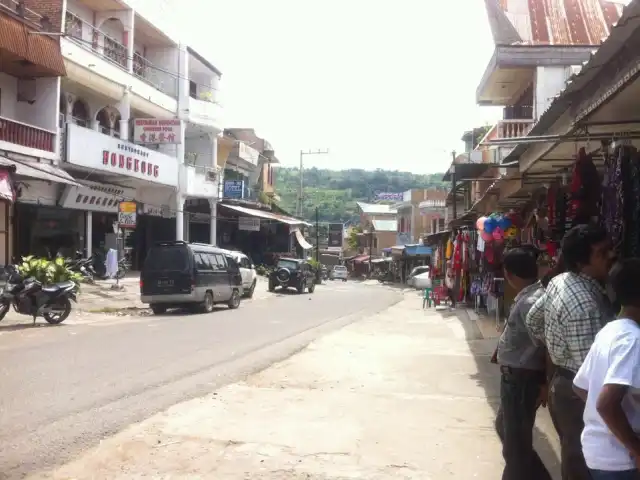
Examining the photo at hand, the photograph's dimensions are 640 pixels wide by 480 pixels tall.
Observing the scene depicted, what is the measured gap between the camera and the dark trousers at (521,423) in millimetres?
4102

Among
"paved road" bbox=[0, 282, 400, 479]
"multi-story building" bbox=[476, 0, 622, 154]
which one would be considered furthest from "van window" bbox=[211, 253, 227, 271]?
"multi-story building" bbox=[476, 0, 622, 154]

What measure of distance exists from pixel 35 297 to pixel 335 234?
77175 millimetres

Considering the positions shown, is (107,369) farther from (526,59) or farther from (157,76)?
(157,76)

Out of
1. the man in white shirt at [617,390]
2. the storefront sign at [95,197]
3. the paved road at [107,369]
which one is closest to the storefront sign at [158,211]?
the storefront sign at [95,197]

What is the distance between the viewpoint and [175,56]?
102 ft

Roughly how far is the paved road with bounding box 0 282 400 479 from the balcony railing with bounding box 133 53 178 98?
607 inches

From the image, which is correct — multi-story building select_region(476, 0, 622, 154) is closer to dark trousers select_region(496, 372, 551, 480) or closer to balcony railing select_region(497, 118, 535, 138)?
balcony railing select_region(497, 118, 535, 138)

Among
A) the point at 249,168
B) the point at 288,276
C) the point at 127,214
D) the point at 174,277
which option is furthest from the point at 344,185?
Answer: the point at 174,277

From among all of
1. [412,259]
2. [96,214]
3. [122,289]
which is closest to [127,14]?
[96,214]

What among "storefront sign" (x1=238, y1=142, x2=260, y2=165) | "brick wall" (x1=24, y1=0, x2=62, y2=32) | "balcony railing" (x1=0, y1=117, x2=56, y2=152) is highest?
"brick wall" (x1=24, y1=0, x2=62, y2=32)

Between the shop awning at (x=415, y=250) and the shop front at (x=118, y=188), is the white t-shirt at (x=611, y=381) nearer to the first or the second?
the shop front at (x=118, y=188)

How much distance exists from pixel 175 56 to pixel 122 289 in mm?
12875

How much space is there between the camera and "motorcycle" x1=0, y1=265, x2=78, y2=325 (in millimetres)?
13877

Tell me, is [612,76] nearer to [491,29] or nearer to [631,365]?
[631,365]
